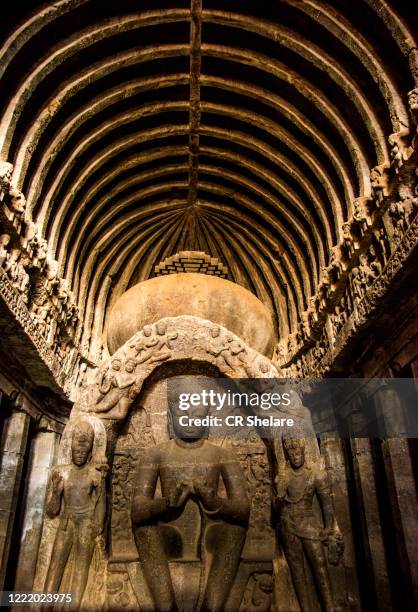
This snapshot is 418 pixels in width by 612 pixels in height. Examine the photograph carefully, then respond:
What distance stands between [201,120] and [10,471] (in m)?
9.06

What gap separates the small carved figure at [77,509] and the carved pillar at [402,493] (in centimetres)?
504

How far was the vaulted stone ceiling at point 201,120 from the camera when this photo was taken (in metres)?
8.09

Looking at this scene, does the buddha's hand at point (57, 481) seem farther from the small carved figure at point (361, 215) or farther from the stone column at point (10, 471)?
the small carved figure at point (361, 215)

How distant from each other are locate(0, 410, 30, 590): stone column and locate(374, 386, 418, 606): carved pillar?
259 inches

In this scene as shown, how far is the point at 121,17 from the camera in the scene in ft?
29.4

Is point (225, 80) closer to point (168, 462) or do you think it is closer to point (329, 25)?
point (329, 25)

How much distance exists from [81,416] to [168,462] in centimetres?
95

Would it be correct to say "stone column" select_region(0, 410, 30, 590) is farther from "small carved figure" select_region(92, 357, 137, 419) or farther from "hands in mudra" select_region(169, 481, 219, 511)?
"hands in mudra" select_region(169, 481, 219, 511)

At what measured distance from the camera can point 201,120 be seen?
11.8m

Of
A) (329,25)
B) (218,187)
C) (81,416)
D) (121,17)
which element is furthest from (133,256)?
(81,416)

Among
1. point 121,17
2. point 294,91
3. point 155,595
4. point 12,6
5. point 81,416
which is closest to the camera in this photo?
point 155,595

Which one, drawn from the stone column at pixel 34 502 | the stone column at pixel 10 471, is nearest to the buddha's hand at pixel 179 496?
the stone column at pixel 10 471

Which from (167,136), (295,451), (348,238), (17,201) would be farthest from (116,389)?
(167,136)

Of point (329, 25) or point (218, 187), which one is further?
point (218, 187)
